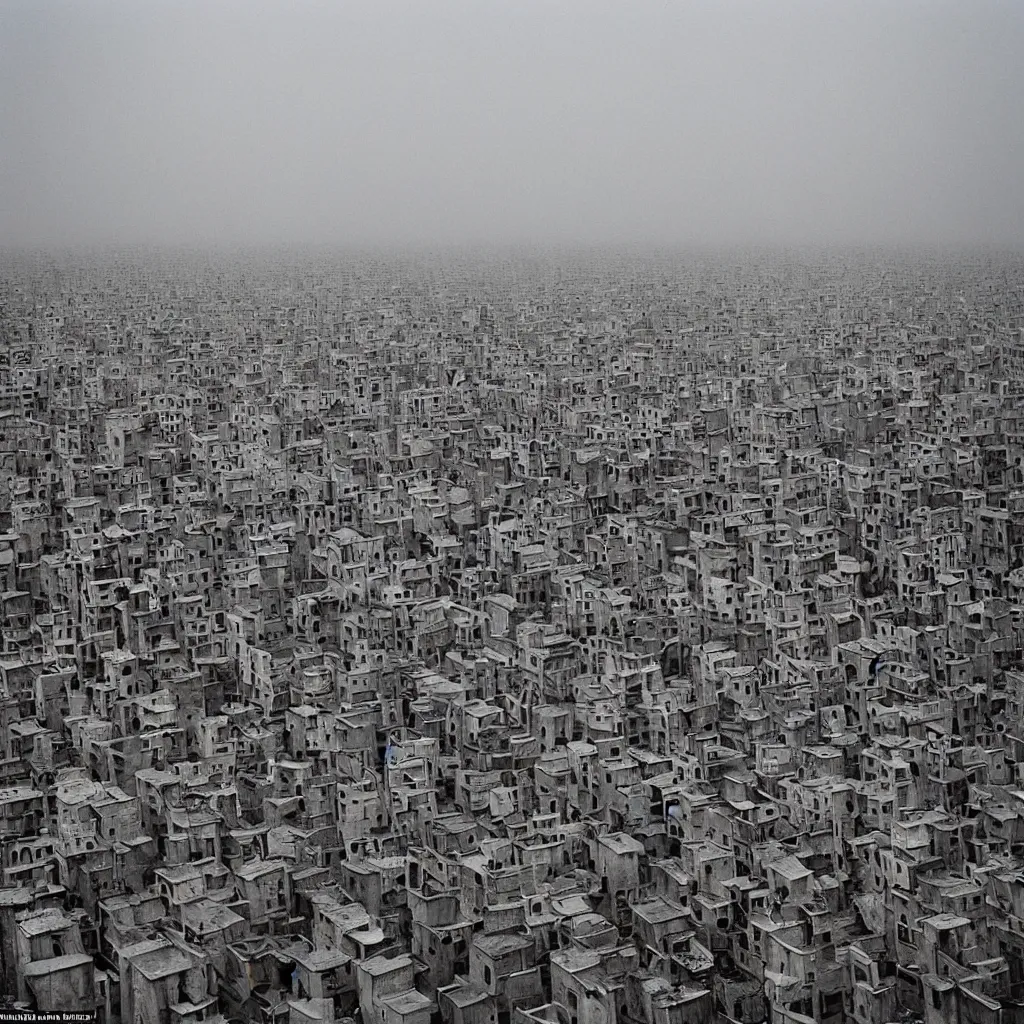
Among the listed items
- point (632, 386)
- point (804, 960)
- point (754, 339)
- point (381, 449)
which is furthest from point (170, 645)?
point (754, 339)

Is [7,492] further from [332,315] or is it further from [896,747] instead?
[332,315]

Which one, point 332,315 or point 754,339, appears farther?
point 332,315

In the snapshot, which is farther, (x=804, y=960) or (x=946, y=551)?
(x=946, y=551)

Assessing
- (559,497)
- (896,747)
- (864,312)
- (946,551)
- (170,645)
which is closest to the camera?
(896,747)

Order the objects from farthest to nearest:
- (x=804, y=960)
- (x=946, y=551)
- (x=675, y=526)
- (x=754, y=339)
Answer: (x=754, y=339), (x=675, y=526), (x=946, y=551), (x=804, y=960)

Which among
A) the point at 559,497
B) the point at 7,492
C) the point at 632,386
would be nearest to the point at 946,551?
the point at 559,497

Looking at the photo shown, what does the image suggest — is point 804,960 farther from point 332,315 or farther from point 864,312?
point 332,315
